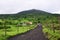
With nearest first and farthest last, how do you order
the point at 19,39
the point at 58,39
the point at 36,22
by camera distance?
the point at 58,39 → the point at 19,39 → the point at 36,22

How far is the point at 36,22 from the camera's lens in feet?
529

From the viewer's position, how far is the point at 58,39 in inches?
1750

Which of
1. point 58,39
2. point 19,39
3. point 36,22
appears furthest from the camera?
point 36,22

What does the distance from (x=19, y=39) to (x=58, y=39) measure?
17.7 meters

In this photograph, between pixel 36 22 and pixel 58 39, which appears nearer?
pixel 58 39

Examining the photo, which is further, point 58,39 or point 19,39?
point 19,39

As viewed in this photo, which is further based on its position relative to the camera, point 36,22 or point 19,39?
point 36,22

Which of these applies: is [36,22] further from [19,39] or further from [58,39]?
[58,39]

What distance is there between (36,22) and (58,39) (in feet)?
384

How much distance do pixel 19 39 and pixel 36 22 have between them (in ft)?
335

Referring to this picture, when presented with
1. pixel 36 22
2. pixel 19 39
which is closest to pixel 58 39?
pixel 19 39

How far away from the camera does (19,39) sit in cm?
5975
